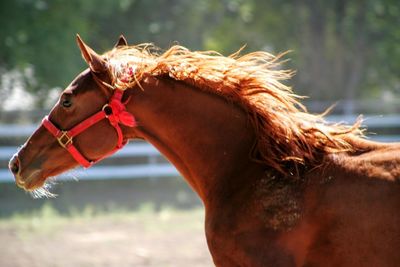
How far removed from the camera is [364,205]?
3400 millimetres

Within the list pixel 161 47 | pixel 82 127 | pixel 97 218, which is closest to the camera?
pixel 82 127

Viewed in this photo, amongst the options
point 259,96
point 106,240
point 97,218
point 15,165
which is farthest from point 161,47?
point 259,96

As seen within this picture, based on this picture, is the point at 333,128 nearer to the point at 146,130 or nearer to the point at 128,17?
the point at 146,130

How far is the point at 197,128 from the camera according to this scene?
3.88 metres

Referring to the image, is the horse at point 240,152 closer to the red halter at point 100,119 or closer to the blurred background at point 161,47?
the red halter at point 100,119

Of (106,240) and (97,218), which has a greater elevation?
(97,218)

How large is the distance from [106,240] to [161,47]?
6756 mm

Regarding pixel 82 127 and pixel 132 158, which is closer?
pixel 82 127

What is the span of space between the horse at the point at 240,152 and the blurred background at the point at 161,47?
3.50 metres

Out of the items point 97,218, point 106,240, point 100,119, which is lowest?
point 106,240

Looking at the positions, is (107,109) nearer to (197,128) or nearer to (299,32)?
(197,128)

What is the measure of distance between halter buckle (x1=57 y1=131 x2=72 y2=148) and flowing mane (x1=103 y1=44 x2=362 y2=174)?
0.40 m

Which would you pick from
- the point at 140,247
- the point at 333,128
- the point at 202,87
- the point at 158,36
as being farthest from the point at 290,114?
the point at 158,36

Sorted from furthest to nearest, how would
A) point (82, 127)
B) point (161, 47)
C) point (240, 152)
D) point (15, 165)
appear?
1. point (161, 47)
2. point (15, 165)
3. point (82, 127)
4. point (240, 152)
